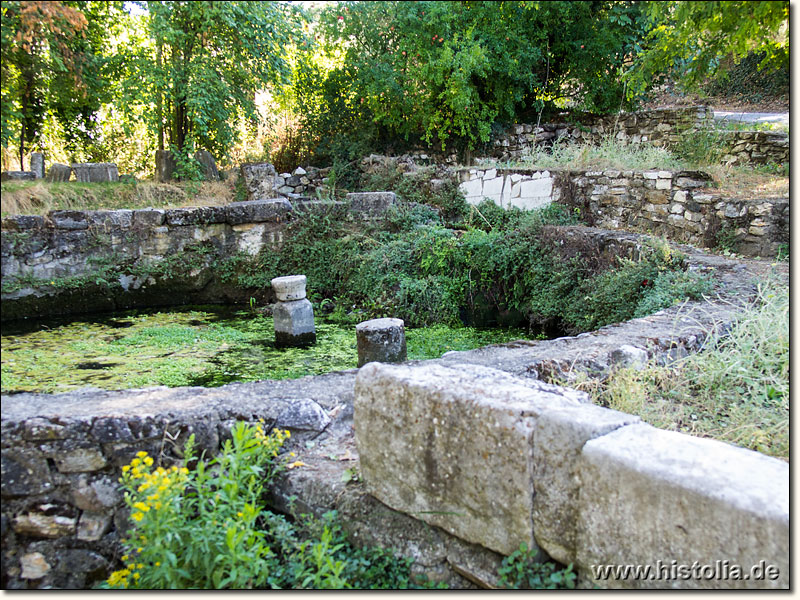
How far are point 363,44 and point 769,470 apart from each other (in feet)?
19.3

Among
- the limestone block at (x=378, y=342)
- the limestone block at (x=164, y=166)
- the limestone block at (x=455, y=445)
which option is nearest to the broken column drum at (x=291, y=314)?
the limestone block at (x=378, y=342)

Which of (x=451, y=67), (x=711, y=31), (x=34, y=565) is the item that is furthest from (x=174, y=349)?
(x=451, y=67)

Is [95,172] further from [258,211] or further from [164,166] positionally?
[258,211]

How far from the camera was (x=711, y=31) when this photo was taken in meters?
4.05

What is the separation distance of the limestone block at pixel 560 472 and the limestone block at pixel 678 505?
35 mm

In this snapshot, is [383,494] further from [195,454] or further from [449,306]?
[449,306]

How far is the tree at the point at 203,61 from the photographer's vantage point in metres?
3.01

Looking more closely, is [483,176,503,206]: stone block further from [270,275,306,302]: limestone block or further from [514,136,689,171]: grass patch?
[270,275,306,302]: limestone block

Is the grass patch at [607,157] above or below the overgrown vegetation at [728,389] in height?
above

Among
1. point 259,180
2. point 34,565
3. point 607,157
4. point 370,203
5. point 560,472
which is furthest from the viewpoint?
point 607,157

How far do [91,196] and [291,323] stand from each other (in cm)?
291

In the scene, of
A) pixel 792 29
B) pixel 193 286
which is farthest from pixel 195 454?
pixel 792 29

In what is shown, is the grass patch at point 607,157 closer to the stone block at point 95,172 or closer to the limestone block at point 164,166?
the limestone block at point 164,166

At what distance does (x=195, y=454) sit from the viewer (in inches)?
119
